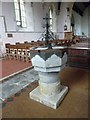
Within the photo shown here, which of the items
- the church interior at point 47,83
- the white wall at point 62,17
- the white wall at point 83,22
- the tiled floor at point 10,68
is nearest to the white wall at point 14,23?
the church interior at point 47,83

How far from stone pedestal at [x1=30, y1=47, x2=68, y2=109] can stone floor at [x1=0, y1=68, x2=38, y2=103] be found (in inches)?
17.2

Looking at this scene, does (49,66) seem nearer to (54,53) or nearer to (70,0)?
(54,53)

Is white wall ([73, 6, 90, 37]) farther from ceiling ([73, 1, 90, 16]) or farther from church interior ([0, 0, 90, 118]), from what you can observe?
church interior ([0, 0, 90, 118])

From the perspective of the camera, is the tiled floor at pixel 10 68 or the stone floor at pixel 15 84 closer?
the stone floor at pixel 15 84

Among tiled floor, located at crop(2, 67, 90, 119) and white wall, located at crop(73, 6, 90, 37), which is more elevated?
white wall, located at crop(73, 6, 90, 37)

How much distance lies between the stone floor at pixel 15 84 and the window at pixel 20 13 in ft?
15.0

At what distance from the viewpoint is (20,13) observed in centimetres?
715

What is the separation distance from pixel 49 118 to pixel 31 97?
543 mm

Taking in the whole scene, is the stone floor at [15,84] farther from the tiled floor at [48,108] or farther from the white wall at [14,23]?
the white wall at [14,23]

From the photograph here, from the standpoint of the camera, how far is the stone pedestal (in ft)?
5.70

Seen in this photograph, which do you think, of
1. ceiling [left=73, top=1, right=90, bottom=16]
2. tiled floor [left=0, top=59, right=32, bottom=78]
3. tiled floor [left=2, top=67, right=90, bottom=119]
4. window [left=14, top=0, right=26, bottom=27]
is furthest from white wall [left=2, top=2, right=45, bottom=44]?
ceiling [left=73, top=1, right=90, bottom=16]

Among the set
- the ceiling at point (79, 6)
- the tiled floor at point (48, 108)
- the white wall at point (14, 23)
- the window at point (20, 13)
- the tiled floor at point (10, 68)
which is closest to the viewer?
the tiled floor at point (48, 108)

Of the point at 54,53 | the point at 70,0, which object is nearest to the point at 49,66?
the point at 54,53

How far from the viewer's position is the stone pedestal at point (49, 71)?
1.74 m
